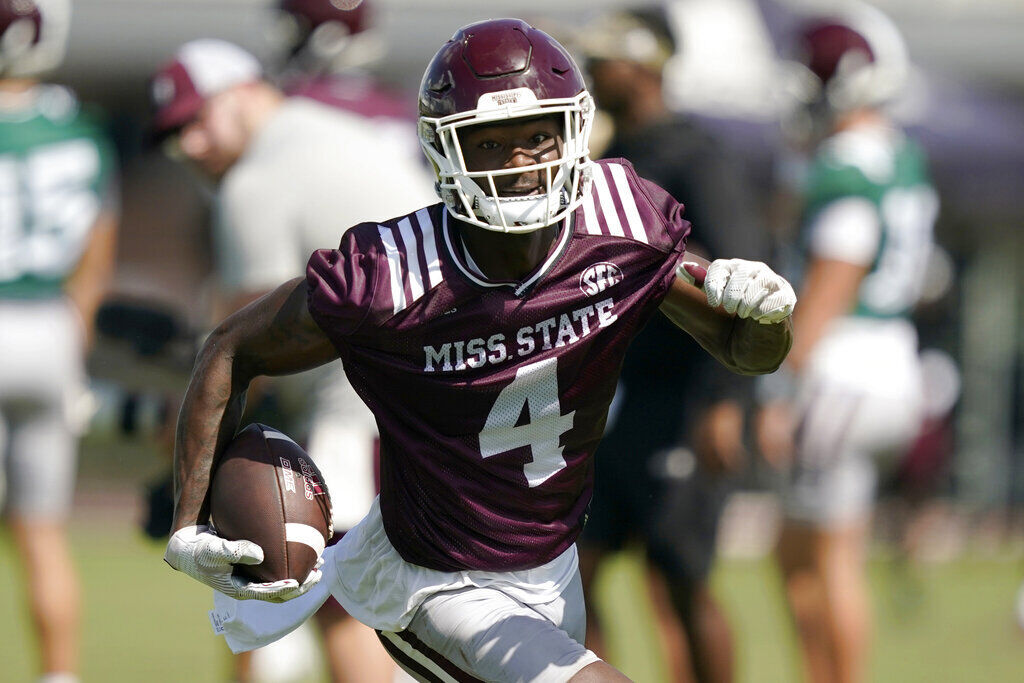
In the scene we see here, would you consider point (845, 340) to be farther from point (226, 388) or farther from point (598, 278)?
point (226, 388)

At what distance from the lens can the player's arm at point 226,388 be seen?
2.76 meters

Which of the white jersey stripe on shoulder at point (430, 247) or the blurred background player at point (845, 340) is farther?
the blurred background player at point (845, 340)

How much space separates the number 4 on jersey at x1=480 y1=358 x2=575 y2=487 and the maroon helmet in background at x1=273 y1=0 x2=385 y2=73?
276 cm

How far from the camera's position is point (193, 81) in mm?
4461

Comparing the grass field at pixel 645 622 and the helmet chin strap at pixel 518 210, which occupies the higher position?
the helmet chin strap at pixel 518 210

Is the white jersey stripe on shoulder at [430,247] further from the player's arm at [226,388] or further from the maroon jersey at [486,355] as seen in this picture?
the player's arm at [226,388]

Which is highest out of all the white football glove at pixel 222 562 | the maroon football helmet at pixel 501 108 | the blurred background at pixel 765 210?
the maroon football helmet at pixel 501 108

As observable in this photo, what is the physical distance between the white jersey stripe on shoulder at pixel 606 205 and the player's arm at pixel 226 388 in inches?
23.1

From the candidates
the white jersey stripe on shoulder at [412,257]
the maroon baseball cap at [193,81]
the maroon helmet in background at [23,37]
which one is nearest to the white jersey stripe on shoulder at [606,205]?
the white jersey stripe on shoulder at [412,257]

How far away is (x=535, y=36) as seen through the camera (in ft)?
9.27

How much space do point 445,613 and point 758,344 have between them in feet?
2.59

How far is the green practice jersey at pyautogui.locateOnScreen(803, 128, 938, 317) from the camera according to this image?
4852 mm

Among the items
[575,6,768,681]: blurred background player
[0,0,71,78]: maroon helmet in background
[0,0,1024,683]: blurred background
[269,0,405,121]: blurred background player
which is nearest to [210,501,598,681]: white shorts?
[575,6,768,681]: blurred background player

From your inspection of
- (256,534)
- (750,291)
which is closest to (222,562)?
(256,534)
